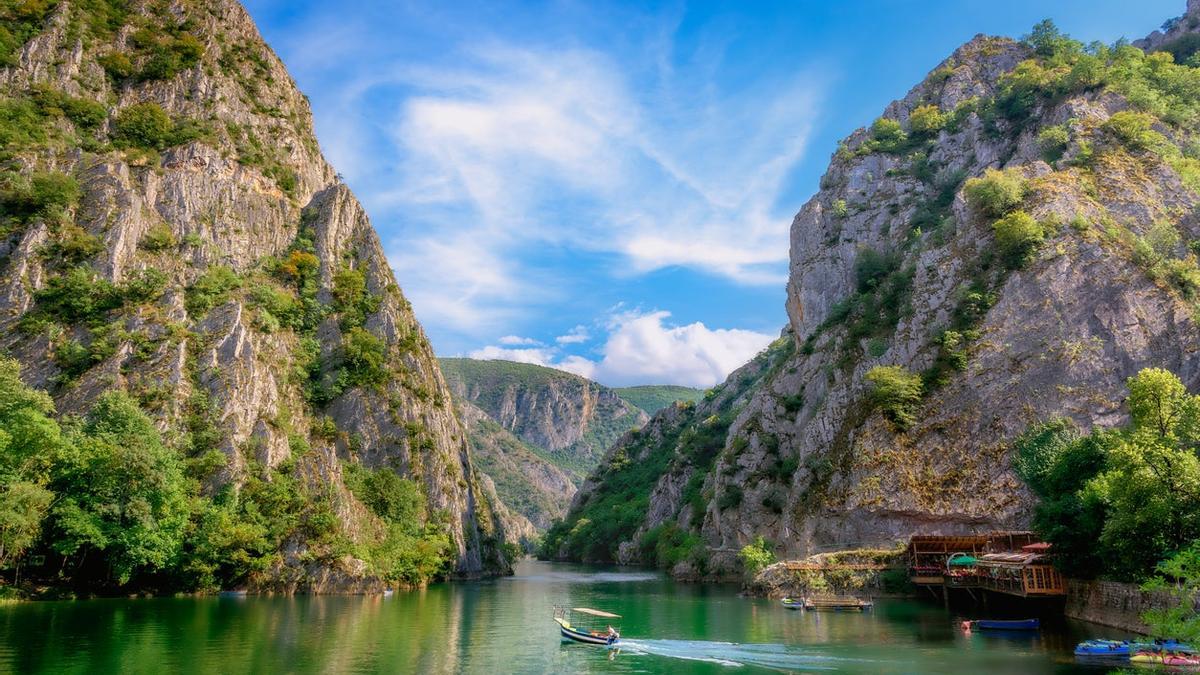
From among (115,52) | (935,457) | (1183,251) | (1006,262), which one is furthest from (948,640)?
(115,52)

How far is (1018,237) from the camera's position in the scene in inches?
3056

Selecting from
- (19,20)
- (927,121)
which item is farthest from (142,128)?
(927,121)

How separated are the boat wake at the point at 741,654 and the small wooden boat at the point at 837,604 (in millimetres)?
21850

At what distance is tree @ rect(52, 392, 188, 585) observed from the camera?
55.0 meters

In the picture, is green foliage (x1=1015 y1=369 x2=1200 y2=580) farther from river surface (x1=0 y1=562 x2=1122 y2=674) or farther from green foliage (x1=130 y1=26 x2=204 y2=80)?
green foliage (x1=130 y1=26 x2=204 y2=80)

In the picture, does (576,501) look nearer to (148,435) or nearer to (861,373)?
(861,373)

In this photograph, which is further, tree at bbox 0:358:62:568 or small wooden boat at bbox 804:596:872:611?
small wooden boat at bbox 804:596:872:611


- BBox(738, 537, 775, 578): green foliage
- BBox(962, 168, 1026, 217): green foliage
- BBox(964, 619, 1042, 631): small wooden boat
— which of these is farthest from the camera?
BBox(962, 168, 1026, 217): green foliage

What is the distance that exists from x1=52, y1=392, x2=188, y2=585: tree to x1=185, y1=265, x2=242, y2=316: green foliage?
20.6 meters

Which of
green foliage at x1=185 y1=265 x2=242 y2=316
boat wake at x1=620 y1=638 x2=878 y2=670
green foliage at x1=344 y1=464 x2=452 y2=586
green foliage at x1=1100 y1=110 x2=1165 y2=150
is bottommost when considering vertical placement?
boat wake at x1=620 y1=638 x2=878 y2=670

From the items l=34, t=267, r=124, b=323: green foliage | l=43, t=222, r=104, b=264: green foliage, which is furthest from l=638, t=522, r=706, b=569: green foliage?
l=43, t=222, r=104, b=264: green foliage

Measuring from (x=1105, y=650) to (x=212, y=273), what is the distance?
8717cm

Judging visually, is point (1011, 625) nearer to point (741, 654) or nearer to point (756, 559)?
point (741, 654)

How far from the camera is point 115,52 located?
95188 mm
